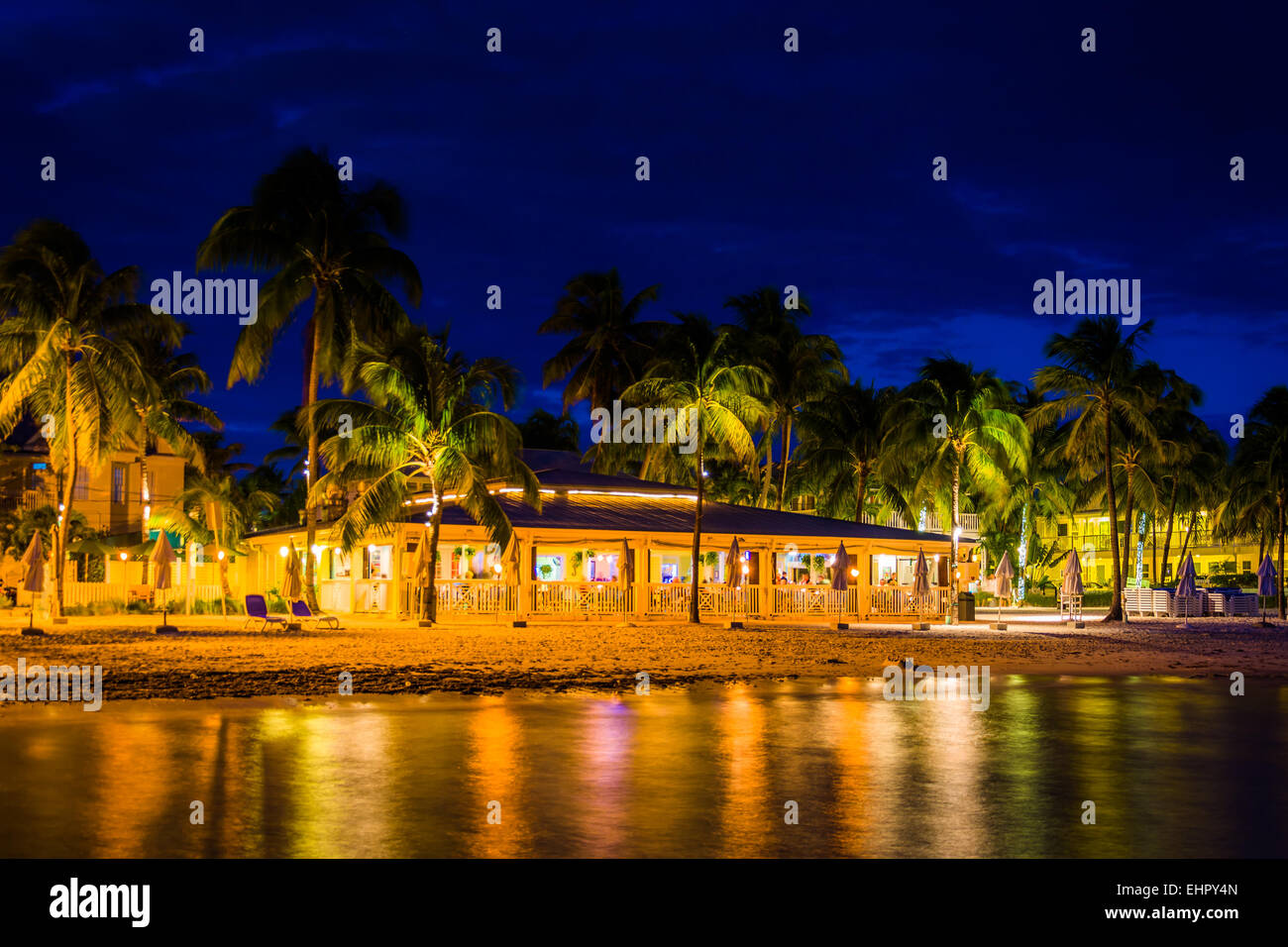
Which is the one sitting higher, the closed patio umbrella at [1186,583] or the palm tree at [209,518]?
the palm tree at [209,518]

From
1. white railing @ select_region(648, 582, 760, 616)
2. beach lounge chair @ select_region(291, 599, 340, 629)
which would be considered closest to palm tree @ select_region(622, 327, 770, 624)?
white railing @ select_region(648, 582, 760, 616)

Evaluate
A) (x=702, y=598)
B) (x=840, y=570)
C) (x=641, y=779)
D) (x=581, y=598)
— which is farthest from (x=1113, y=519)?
(x=641, y=779)

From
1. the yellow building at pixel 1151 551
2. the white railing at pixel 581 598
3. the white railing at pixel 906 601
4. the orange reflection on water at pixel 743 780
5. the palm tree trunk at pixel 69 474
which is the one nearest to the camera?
the orange reflection on water at pixel 743 780

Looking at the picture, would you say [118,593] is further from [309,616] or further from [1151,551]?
[1151,551]

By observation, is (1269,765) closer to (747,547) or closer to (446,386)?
(446,386)

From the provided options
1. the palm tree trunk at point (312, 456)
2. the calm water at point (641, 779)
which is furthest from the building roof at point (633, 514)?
the calm water at point (641, 779)

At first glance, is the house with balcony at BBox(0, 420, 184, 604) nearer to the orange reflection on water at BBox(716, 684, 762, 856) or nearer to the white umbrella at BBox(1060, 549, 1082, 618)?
the white umbrella at BBox(1060, 549, 1082, 618)

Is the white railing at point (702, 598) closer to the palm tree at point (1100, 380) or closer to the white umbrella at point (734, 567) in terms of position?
the white umbrella at point (734, 567)

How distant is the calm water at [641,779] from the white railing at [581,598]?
20610mm

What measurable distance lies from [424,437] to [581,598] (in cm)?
686

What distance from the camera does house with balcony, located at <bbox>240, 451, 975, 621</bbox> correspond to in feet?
116

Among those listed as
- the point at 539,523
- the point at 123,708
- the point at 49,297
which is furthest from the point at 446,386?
the point at 123,708

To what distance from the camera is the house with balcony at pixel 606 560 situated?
35219 millimetres

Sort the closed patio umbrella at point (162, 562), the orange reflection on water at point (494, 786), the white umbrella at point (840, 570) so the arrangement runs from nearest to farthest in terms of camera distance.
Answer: the orange reflection on water at point (494, 786)
the closed patio umbrella at point (162, 562)
the white umbrella at point (840, 570)
